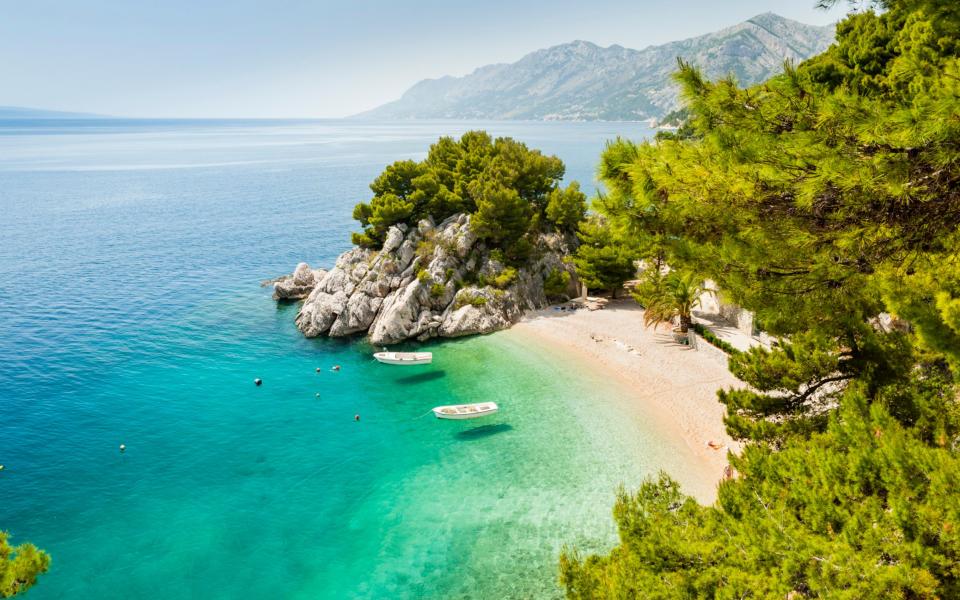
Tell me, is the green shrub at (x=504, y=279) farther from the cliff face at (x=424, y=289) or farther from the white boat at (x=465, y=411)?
the white boat at (x=465, y=411)

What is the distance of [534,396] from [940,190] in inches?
1002

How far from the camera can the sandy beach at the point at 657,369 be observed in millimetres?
24703

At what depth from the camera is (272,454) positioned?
26.3 meters

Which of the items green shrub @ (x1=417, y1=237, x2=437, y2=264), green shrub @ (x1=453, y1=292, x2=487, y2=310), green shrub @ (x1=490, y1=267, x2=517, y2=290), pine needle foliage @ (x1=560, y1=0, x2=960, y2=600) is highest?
pine needle foliage @ (x1=560, y1=0, x2=960, y2=600)

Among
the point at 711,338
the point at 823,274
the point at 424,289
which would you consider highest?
the point at 823,274

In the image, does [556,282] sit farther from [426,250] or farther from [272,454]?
[272,454]

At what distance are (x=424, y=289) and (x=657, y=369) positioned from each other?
19312mm

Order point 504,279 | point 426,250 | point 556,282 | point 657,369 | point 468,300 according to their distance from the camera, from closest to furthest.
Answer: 1. point 657,369
2. point 468,300
3. point 504,279
4. point 426,250
5. point 556,282

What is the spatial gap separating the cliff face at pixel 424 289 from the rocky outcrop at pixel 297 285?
5.80 m

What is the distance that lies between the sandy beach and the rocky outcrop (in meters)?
22.3

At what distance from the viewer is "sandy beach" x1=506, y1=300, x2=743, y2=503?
24.7 meters

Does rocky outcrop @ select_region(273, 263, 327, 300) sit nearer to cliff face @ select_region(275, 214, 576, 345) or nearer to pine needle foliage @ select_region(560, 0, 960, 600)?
cliff face @ select_region(275, 214, 576, 345)

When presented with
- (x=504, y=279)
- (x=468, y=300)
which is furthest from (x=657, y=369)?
(x=468, y=300)

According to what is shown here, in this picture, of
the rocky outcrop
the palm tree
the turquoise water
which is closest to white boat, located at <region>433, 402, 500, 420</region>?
the turquoise water
